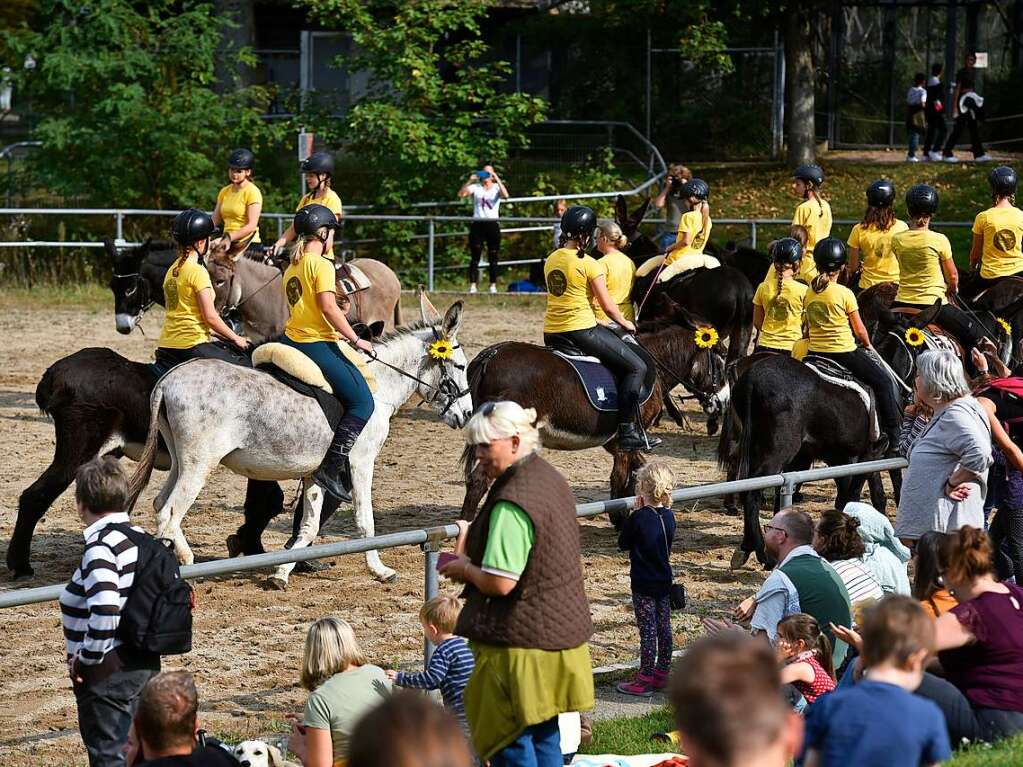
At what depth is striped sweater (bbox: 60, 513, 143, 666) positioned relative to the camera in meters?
6.30

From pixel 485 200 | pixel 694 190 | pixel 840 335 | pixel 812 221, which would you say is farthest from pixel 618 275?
pixel 485 200

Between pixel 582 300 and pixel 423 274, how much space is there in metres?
15.7

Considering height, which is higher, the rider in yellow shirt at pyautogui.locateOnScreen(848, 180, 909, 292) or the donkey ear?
the rider in yellow shirt at pyautogui.locateOnScreen(848, 180, 909, 292)

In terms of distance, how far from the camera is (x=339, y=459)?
1108 cm

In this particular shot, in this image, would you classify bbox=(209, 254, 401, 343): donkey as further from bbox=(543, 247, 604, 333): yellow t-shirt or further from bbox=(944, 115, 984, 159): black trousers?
→ bbox=(944, 115, 984, 159): black trousers

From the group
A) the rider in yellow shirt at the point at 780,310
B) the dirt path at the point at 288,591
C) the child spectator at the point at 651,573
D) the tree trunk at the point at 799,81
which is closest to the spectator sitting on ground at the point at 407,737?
the dirt path at the point at 288,591

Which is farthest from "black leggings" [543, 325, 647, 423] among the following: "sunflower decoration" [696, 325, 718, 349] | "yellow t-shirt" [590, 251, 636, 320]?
"yellow t-shirt" [590, 251, 636, 320]

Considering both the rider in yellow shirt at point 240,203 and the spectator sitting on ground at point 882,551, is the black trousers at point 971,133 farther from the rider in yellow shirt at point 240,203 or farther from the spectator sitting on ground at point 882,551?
the spectator sitting on ground at point 882,551

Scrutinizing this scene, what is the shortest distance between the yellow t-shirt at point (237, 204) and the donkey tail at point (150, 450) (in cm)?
632

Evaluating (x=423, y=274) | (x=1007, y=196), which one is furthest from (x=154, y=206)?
(x=1007, y=196)

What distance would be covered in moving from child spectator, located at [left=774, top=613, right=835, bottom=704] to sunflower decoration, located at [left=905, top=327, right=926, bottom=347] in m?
7.16

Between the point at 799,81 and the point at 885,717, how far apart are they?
29567 mm

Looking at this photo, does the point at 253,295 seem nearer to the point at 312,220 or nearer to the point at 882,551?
the point at 312,220

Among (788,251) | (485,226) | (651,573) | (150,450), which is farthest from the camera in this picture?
(485,226)
